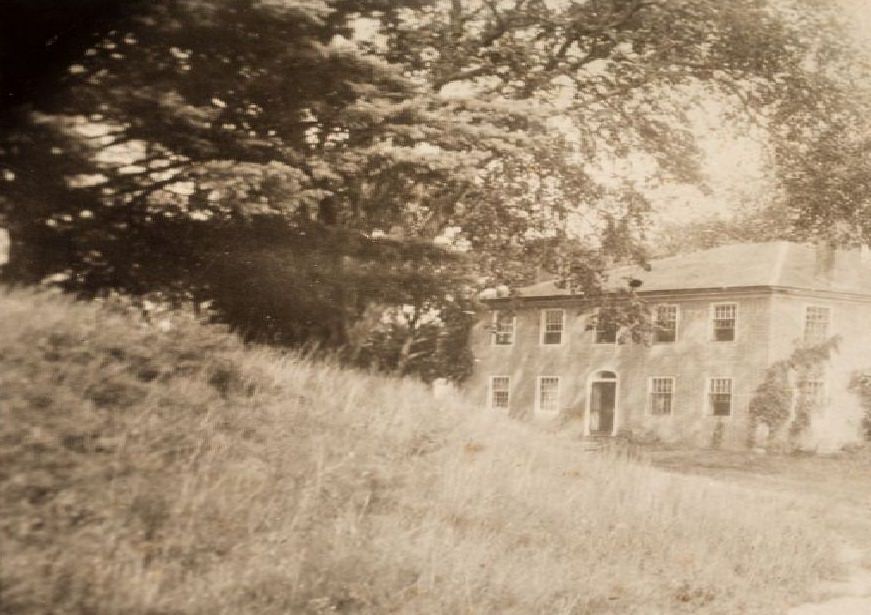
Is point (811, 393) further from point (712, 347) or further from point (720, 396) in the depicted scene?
point (712, 347)

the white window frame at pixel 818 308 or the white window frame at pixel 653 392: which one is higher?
the white window frame at pixel 818 308

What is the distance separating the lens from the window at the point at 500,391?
36.0 meters

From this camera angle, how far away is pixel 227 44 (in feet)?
30.8

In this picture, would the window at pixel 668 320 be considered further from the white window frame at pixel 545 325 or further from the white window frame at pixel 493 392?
the white window frame at pixel 493 392

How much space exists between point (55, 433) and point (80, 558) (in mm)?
861

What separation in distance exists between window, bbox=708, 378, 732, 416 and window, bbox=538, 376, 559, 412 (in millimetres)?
6827

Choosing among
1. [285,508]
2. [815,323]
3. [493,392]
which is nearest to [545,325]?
[493,392]

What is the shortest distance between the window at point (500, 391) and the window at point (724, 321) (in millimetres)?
9486

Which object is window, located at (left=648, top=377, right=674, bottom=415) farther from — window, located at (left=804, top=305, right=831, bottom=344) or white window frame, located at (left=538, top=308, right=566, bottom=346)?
window, located at (left=804, top=305, right=831, bottom=344)

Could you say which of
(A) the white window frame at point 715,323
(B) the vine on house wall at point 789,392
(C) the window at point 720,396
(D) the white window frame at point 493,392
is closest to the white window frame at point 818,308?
(B) the vine on house wall at point 789,392

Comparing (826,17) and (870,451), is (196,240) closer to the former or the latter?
(826,17)

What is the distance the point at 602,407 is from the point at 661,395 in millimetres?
3007

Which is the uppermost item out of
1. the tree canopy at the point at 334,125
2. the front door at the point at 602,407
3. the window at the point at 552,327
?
the tree canopy at the point at 334,125

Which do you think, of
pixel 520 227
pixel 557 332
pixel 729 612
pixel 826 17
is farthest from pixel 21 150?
pixel 557 332
